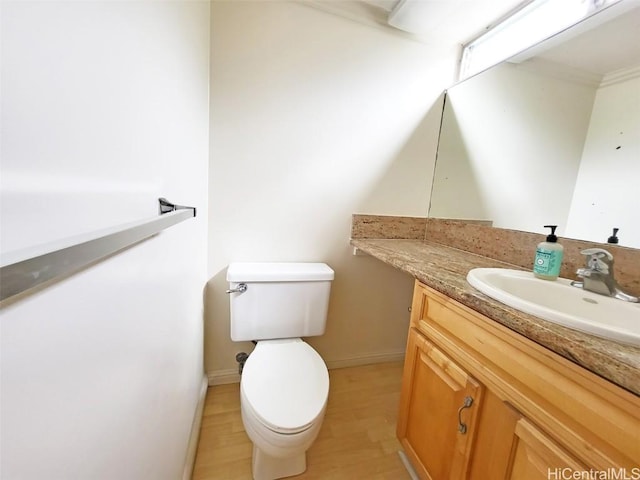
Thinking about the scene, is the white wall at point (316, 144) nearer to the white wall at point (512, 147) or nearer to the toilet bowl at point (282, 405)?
the white wall at point (512, 147)

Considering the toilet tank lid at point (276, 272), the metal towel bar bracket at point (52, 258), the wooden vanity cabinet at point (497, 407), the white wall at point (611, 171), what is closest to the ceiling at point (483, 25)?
the white wall at point (611, 171)

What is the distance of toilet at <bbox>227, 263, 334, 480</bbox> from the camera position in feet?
2.87

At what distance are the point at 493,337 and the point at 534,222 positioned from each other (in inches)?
29.9

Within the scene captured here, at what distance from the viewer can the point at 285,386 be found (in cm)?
100

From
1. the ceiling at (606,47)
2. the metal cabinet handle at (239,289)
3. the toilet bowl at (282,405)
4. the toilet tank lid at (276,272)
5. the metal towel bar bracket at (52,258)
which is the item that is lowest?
the toilet bowl at (282,405)

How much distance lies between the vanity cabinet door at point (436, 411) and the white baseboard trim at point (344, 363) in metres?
0.62

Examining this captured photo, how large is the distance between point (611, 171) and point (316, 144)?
4.00 ft

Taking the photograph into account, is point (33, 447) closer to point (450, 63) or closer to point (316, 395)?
point (316, 395)

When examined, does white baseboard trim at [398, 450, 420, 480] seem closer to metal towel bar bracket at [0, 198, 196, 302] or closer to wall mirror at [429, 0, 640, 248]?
wall mirror at [429, 0, 640, 248]

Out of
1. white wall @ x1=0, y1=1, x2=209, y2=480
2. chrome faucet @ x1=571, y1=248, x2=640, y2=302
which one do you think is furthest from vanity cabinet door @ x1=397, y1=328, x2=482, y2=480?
white wall @ x1=0, y1=1, x2=209, y2=480

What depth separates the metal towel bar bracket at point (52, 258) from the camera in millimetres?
177

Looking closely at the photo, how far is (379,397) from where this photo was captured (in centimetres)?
152

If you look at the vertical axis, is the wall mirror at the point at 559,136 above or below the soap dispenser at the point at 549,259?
above

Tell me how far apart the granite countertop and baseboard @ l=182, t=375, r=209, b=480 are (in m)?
1.12
